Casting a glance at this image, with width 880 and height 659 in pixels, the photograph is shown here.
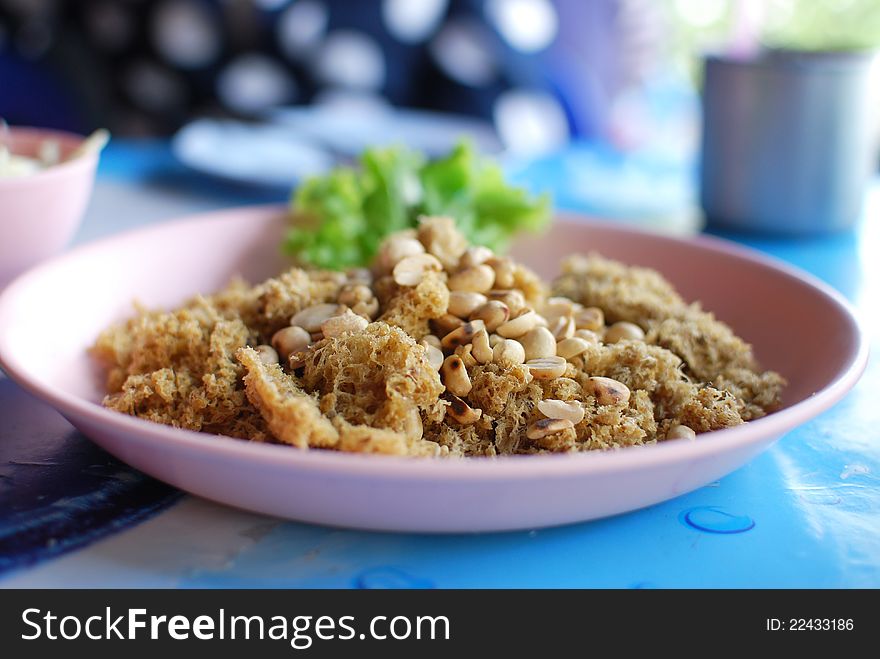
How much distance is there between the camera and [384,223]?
1.49m

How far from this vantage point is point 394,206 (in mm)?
1507

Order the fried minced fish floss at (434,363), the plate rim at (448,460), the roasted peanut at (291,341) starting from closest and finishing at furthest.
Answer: the plate rim at (448,460), the fried minced fish floss at (434,363), the roasted peanut at (291,341)

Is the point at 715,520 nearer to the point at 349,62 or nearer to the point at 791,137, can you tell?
the point at 791,137

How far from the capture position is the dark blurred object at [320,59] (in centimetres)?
315

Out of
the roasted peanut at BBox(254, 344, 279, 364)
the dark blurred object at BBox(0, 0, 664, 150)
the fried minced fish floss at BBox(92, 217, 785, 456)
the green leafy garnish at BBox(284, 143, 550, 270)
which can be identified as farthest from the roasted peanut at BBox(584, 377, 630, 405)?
the dark blurred object at BBox(0, 0, 664, 150)

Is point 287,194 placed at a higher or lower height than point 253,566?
higher

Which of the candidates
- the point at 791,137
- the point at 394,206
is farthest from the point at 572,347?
the point at 791,137

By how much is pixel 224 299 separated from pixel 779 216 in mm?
1169

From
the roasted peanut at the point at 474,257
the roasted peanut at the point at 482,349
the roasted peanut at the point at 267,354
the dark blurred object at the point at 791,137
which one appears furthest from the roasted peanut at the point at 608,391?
the dark blurred object at the point at 791,137

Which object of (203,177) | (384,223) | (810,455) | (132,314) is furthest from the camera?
(203,177)

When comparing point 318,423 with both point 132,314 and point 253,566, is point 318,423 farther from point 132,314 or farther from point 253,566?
point 132,314

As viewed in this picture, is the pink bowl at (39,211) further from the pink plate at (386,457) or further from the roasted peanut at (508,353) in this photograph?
the roasted peanut at (508,353)
